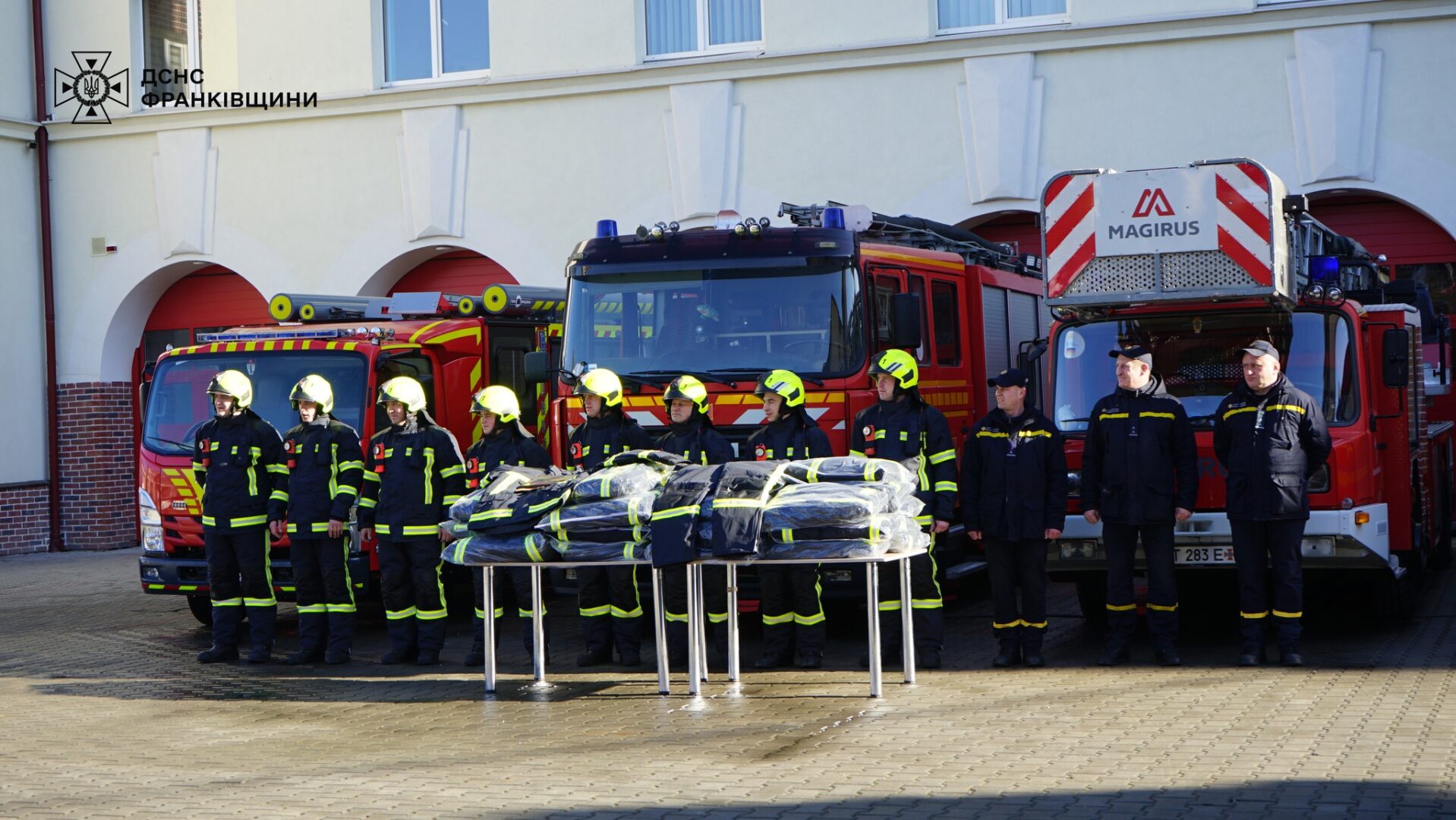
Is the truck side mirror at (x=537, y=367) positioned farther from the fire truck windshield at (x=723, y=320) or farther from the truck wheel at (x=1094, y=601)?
the truck wheel at (x=1094, y=601)

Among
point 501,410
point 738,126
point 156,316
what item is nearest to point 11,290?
point 156,316

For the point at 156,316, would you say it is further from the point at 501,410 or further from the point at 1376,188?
the point at 1376,188

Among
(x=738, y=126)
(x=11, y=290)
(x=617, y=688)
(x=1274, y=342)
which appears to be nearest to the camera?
(x=617, y=688)

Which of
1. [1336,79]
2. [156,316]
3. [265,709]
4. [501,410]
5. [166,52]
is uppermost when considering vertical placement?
[166,52]

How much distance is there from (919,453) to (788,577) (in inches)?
42.8

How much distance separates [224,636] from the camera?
35.2 ft

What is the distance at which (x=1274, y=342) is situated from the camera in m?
9.98

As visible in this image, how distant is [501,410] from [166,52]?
11.6 meters

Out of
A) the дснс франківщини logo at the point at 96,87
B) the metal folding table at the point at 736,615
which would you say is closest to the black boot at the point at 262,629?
the metal folding table at the point at 736,615

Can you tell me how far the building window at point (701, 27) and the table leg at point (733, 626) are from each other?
31.4ft

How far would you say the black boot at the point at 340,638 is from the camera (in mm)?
10562

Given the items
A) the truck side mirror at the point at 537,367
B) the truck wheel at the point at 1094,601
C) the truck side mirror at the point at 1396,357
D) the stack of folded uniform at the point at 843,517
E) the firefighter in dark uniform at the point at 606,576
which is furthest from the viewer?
the truck side mirror at the point at 537,367

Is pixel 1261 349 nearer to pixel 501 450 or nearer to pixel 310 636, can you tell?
pixel 501 450

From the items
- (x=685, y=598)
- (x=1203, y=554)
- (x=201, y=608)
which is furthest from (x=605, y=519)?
(x=201, y=608)
